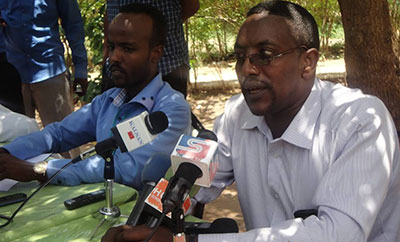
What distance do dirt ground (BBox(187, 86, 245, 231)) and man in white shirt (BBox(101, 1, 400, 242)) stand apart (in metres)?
2.32

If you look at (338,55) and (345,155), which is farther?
(338,55)

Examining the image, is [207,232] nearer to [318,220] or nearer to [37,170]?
[318,220]

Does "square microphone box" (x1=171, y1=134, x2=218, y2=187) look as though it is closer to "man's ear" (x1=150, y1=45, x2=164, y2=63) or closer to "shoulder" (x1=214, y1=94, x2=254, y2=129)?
Result: "shoulder" (x1=214, y1=94, x2=254, y2=129)

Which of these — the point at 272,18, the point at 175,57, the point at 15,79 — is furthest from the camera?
the point at 15,79

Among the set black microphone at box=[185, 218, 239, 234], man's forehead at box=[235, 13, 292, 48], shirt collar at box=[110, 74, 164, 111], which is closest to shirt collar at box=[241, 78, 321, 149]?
man's forehead at box=[235, 13, 292, 48]

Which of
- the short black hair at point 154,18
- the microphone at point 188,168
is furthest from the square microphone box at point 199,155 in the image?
the short black hair at point 154,18

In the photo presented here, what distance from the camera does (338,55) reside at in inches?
451

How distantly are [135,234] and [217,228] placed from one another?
0.31 metres

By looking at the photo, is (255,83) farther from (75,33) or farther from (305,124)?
(75,33)

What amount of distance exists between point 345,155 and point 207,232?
22.6 inches

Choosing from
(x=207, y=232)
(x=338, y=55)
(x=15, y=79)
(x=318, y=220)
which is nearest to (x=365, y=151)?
(x=318, y=220)

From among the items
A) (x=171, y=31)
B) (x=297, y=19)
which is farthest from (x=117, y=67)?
(x=297, y=19)

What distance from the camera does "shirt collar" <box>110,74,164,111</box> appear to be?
2938 millimetres

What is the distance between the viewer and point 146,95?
9.70 ft
